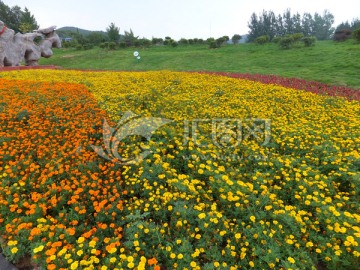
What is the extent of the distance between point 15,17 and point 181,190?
9029 cm

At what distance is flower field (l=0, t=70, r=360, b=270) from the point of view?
3.36 m

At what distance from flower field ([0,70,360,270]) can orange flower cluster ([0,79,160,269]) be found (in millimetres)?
25

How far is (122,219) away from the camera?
3910mm

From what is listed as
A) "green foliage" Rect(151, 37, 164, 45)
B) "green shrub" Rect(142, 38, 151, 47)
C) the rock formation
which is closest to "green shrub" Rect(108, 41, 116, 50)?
"green shrub" Rect(142, 38, 151, 47)

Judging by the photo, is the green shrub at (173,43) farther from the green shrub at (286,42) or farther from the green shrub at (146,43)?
the green shrub at (286,42)

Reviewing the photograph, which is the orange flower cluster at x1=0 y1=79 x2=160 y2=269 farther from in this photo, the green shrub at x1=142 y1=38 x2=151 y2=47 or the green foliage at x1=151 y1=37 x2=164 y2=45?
the green foliage at x1=151 y1=37 x2=164 y2=45

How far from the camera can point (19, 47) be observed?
2459cm

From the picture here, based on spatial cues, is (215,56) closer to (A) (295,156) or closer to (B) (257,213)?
(A) (295,156)

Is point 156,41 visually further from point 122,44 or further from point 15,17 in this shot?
point 15,17

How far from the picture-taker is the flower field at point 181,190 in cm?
336

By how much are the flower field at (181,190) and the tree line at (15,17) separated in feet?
229

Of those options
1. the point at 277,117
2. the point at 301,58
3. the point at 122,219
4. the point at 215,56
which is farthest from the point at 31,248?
the point at 215,56

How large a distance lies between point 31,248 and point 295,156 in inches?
219

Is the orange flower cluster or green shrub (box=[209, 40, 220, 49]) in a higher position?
green shrub (box=[209, 40, 220, 49])
